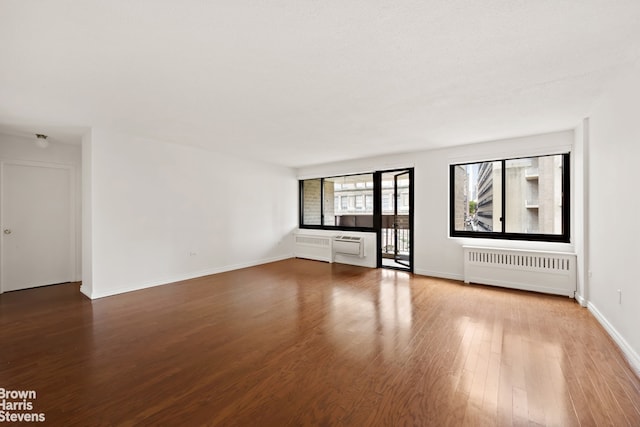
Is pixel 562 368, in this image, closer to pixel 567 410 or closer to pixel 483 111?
pixel 567 410

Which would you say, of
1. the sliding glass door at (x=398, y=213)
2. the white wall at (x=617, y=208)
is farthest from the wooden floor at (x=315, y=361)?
the sliding glass door at (x=398, y=213)

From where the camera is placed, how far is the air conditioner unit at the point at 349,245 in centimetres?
581

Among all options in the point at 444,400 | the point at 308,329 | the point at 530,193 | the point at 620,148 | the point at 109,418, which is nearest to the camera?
the point at 109,418

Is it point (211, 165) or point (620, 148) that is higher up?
point (211, 165)

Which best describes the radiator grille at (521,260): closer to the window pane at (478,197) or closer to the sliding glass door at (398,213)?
the window pane at (478,197)

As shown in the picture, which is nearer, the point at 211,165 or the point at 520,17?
the point at 520,17

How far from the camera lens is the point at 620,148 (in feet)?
7.87

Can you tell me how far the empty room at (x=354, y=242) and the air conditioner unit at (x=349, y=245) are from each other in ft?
0.22

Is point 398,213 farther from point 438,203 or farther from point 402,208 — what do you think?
point 438,203

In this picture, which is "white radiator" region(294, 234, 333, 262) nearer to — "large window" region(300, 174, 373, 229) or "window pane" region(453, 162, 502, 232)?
"large window" region(300, 174, 373, 229)

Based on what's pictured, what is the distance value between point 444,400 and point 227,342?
189 centimetres

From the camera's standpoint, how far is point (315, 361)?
7.15ft

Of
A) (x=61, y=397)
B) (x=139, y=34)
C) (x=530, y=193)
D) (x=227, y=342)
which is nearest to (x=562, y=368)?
(x=227, y=342)

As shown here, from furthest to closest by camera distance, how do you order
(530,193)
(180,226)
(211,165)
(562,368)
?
1. (211,165)
2. (180,226)
3. (530,193)
4. (562,368)
